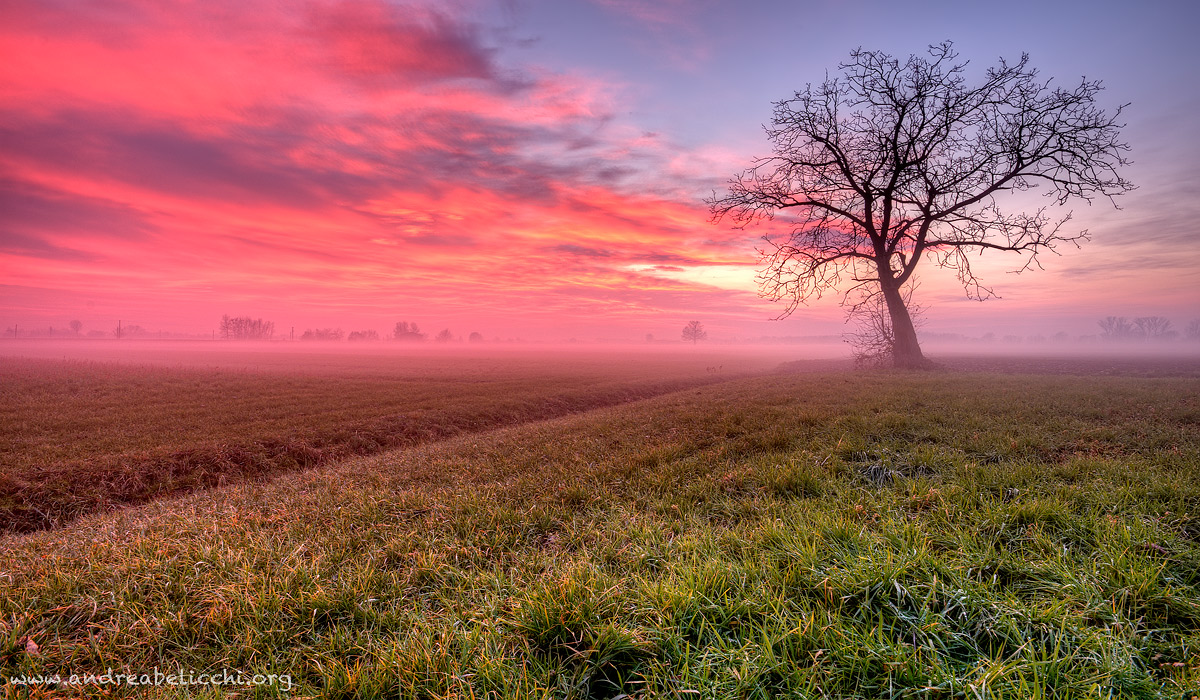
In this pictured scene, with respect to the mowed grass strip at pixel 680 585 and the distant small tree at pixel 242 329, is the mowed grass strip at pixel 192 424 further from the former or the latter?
the distant small tree at pixel 242 329

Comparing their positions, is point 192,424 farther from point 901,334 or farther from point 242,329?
point 242,329

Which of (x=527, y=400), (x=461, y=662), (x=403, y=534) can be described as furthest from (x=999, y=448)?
(x=527, y=400)

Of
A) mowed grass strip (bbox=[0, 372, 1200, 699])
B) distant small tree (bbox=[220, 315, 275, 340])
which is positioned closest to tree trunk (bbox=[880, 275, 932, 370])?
mowed grass strip (bbox=[0, 372, 1200, 699])

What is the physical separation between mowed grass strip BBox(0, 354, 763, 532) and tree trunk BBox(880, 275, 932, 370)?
18.1 metres

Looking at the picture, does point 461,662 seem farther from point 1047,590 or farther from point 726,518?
point 1047,590

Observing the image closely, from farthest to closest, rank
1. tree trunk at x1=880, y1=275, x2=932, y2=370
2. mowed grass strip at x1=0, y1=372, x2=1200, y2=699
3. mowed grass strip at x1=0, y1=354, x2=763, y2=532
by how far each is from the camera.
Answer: tree trunk at x1=880, y1=275, x2=932, y2=370 → mowed grass strip at x1=0, y1=354, x2=763, y2=532 → mowed grass strip at x1=0, y1=372, x2=1200, y2=699

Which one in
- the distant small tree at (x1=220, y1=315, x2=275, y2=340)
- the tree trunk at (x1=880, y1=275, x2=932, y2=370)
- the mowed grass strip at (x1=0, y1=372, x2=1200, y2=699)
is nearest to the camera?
the mowed grass strip at (x1=0, y1=372, x2=1200, y2=699)

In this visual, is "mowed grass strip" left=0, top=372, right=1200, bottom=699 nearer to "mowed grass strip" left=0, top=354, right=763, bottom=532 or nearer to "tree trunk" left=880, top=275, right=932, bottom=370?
"mowed grass strip" left=0, top=354, right=763, bottom=532

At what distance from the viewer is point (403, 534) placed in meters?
5.41

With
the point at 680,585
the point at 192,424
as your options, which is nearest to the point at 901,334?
the point at 680,585

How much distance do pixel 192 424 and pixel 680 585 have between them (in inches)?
849

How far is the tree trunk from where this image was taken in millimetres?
26328

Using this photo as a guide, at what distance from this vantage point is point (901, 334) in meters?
27.0

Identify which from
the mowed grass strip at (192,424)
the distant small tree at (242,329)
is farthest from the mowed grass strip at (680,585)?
the distant small tree at (242,329)
